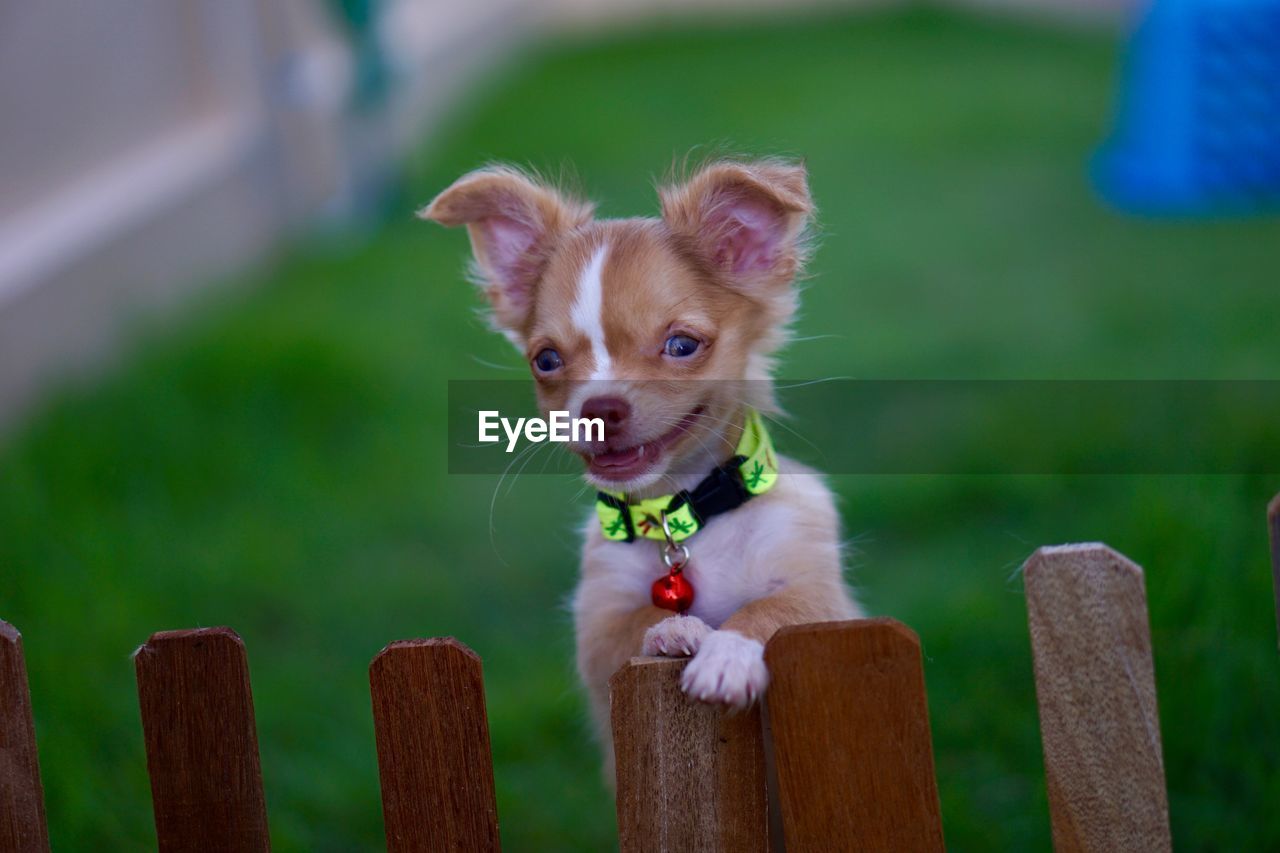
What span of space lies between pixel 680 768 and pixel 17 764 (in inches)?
46.5

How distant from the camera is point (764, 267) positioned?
9.03 feet

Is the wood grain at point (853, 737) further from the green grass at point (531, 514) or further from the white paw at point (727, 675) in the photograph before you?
the green grass at point (531, 514)

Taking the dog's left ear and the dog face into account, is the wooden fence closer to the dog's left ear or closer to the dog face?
the dog face

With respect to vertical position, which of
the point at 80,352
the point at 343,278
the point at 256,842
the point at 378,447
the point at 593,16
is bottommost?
the point at 256,842

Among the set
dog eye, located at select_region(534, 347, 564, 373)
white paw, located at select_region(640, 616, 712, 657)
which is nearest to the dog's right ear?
dog eye, located at select_region(534, 347, 564, 373)

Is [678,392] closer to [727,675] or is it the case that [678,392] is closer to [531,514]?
[727,675]

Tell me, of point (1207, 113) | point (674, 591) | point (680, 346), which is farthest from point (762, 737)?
point (1207, 113)

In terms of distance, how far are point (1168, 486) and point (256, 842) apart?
3340 mm

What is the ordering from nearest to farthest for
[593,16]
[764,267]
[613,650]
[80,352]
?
[613,650] < [764,267] < [80,352] < [593,16]

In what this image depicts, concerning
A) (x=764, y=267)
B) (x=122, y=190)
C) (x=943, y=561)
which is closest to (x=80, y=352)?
(x=122, y=190)

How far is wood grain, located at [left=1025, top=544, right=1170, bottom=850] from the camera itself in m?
1.97

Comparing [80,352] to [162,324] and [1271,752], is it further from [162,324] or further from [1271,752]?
[1271,752]

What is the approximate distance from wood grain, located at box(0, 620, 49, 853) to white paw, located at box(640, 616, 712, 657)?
1093 mm

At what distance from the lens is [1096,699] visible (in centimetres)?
202
